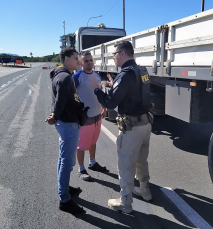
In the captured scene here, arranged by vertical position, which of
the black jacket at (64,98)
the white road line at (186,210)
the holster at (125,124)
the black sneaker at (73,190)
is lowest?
→ the white road line at (186,210)

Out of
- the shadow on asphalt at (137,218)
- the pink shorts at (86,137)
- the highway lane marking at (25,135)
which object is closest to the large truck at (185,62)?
the shadow on asphalt at (137,218)

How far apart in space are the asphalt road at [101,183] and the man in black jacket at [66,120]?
0.71ft

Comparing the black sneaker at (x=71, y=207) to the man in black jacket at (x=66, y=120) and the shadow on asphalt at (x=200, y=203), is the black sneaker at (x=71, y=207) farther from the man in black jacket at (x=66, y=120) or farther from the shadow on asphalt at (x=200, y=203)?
the shadow on asphalt at (x=200, y=203)

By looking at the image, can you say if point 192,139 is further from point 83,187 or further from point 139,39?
point 83,187

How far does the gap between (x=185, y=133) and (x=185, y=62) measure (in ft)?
9.14

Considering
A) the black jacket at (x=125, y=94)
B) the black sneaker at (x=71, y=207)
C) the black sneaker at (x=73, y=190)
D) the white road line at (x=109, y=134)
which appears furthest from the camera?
the white road line at (x=109, y=134)

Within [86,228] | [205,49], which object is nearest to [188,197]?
[86,228]

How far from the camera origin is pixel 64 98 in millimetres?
2703

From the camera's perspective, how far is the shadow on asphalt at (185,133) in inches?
197

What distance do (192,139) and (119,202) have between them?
3.09 m

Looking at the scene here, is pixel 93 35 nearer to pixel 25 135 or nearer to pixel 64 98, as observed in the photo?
pixel 25 135

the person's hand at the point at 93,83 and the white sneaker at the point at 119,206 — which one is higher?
the person's hand at the point at 93,83

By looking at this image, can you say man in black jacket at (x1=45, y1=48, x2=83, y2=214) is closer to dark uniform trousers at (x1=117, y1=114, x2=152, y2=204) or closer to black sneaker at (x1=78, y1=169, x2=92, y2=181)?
dark uniform trousers at (x1=117, y1=114, x2=152, y2=204)

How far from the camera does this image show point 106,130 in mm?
6477
